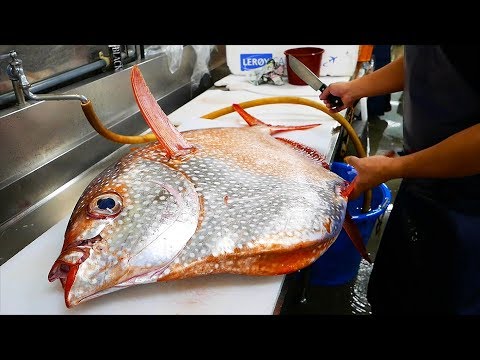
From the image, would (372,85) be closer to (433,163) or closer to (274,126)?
(274,126)

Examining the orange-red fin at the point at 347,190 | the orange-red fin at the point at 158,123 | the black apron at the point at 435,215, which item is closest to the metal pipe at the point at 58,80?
the orange-red fin at the point at 158,123

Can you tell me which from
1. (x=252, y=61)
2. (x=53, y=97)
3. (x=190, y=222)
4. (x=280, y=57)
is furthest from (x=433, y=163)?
(x=252, y=61)

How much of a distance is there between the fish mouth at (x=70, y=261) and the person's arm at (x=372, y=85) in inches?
56.8

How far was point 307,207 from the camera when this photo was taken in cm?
125

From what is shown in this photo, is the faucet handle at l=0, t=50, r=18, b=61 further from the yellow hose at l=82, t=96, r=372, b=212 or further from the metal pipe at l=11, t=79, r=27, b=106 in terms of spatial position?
the yellow hose at l=82, t=96, r=372, b=212

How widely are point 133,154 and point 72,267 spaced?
1.54 feet

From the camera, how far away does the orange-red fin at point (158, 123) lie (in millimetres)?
1358

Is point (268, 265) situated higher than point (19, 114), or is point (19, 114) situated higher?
point (19, 114)

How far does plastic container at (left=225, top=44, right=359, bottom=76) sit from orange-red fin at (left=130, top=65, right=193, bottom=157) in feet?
6.00

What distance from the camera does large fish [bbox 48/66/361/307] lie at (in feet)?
3.43

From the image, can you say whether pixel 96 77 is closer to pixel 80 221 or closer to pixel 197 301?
pixel 80 221

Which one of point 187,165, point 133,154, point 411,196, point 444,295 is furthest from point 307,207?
point 444,295

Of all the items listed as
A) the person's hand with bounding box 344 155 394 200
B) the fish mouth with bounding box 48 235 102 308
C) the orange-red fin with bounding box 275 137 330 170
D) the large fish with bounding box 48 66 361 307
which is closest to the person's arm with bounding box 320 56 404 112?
the orange-red fin with bounding box 275 137 330 170

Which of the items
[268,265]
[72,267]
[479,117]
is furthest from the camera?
[479,117]
